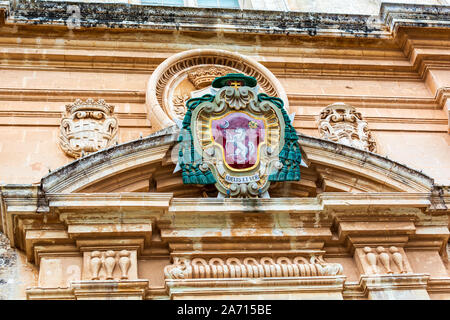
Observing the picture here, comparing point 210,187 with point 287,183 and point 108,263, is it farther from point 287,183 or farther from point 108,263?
point 108,263

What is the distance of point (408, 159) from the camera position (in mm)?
8836

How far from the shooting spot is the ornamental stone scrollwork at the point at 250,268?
6.93m

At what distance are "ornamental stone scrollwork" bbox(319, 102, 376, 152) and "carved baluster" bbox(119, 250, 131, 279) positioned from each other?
10.0ft

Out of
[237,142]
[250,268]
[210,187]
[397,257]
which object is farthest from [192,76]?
[397,257]

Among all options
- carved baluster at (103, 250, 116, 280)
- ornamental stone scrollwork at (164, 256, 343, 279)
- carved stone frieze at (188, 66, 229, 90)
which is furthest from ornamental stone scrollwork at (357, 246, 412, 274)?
carved stone frieze at (188, 66, 229, 90)

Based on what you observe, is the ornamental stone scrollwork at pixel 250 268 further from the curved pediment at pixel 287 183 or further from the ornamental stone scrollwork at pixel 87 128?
the ornamental stone scrollwork at pixel 87 128

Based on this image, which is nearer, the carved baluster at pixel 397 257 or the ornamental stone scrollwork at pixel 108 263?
the ornamental stone scrollwork at pixel 108 263

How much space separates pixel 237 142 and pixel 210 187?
0.55 metres

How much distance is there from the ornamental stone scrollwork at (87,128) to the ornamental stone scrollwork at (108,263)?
154 cm

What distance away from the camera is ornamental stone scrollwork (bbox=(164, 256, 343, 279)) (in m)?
6.93

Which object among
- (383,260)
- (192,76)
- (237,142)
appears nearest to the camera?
(383,260)

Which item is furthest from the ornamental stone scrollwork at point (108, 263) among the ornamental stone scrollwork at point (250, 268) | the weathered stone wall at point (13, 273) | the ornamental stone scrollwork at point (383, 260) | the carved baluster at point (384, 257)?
the carved baluster at point (384, 257)

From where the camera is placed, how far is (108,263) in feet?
22.5
